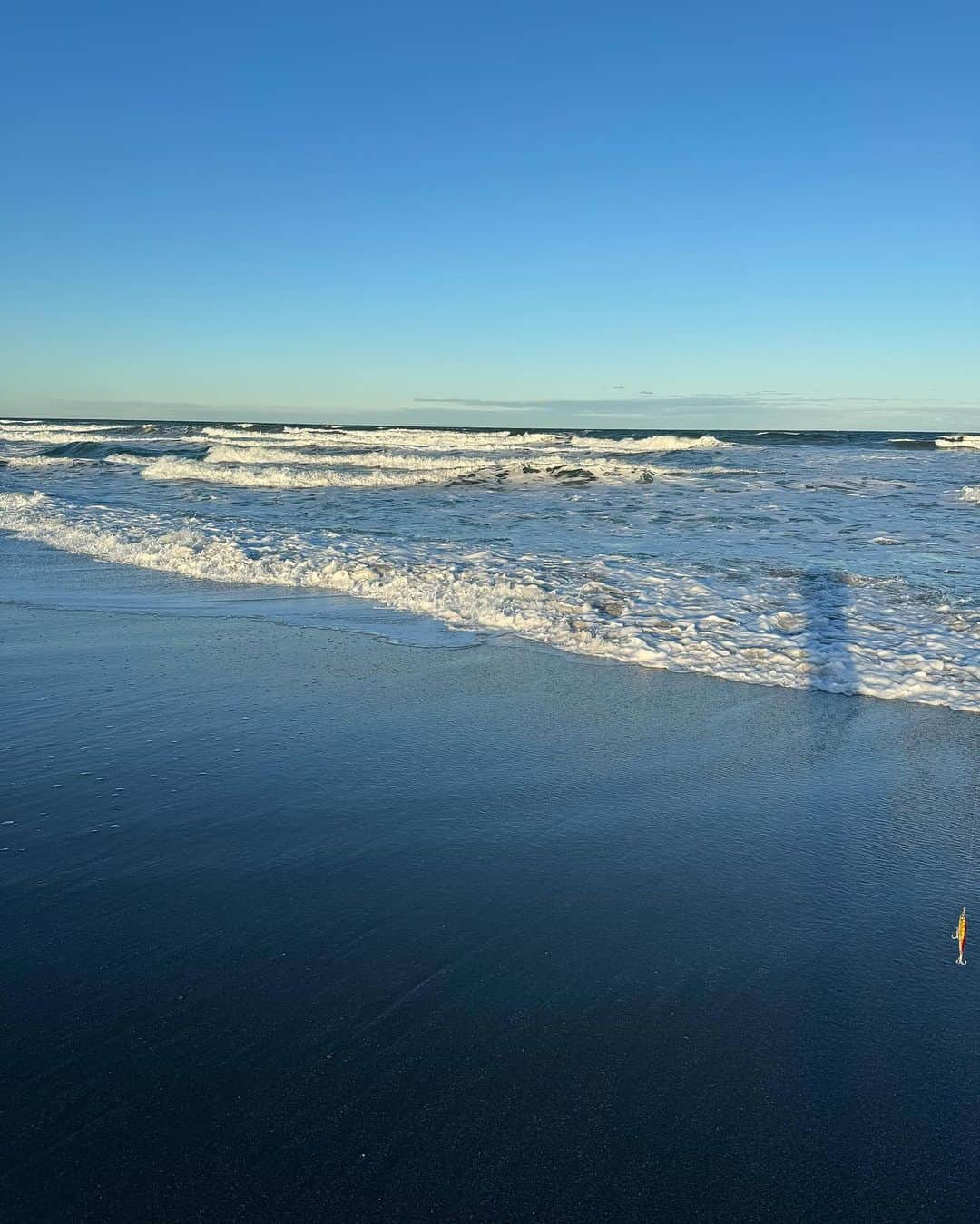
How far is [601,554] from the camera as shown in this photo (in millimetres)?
10812

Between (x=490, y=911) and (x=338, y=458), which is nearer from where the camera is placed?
(x=490, y=911)

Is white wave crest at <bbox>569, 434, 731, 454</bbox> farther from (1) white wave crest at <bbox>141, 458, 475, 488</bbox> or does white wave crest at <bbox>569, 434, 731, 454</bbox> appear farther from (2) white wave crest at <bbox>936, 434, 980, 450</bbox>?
(1) white wave crest at <bbox>141, 458, 475, 488</bbox>

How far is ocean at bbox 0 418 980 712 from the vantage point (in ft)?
22.2

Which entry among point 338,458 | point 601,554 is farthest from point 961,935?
point 338,458

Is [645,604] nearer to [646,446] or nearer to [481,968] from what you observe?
[481,968]

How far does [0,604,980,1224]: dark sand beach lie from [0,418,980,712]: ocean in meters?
1.62

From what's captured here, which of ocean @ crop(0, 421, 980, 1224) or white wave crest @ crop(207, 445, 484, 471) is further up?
white wave crest @ crop(207, 445, 484, 471)

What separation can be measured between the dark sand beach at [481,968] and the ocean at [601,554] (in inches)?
63.6

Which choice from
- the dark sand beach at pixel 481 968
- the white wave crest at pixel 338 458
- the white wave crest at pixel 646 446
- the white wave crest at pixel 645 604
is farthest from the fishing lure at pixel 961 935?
the white wave crest at pixel 646 446

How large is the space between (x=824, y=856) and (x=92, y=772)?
315 cm

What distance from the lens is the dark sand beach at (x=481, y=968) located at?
2.02 metres

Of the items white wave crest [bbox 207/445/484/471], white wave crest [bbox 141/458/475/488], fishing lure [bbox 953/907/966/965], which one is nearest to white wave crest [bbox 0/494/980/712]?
fishing lure [bbox 953/907/966/965]

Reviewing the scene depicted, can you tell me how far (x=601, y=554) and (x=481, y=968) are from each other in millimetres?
8324

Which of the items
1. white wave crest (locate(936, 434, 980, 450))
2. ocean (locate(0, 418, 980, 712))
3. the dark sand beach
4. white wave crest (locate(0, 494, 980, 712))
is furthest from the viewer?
white wave crest (locate(936, 434, 980, 450))
